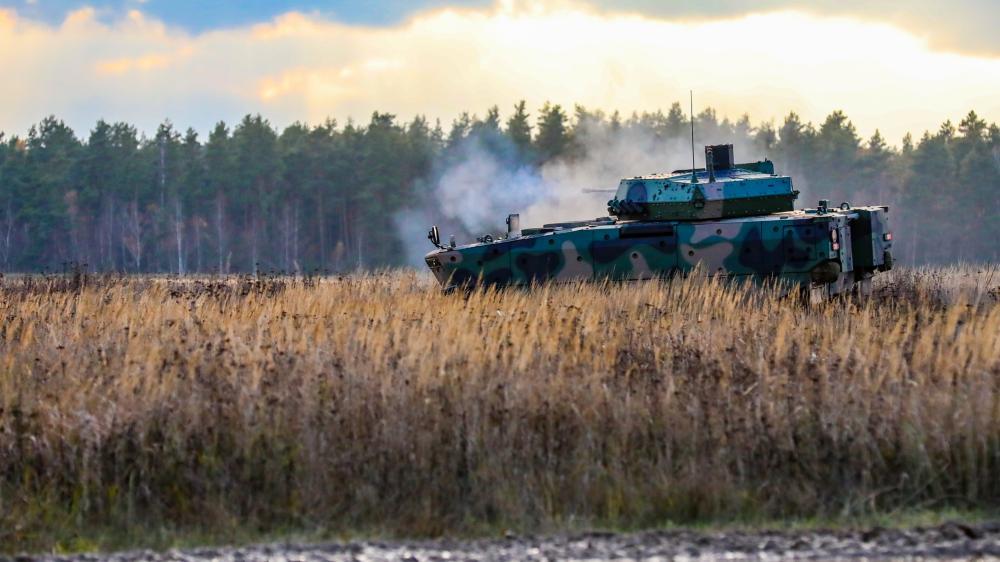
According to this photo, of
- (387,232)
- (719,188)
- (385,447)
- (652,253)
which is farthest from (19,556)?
(387,232)

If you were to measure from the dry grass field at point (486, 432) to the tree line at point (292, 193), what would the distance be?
5511 centimetres

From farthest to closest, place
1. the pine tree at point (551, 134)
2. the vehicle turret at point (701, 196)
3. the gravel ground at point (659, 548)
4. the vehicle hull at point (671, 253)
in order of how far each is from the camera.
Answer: the pine tree at point (551, 134) → the vehicle turret at point (701, 196) → the vehicle hull at point (671, 253) → the gravel ground at point (659, 548)

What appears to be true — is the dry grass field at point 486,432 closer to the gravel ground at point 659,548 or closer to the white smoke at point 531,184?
the gravel ground at point 659,548

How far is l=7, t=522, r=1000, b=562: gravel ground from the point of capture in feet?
24.7

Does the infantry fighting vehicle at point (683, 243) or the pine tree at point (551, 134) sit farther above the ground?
the pine tree at point (551, 134)

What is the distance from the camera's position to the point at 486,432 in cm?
935

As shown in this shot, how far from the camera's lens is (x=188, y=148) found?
77.6 meters

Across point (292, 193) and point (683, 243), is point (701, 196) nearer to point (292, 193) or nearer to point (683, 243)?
point (683, 243)

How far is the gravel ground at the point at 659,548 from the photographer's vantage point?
24.7 ft

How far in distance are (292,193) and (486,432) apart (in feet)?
210

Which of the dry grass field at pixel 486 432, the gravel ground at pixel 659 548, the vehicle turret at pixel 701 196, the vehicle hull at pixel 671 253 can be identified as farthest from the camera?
the vehicle turret at pixel 701 196

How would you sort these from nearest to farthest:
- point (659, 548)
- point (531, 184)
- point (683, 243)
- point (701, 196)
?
1. point (659, 548)
2. point (683, 243)
3. point (701, 196)
4. point (531, 184)

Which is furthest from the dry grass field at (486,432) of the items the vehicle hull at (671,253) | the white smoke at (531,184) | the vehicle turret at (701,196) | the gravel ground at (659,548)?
the white smoke at (531,184)

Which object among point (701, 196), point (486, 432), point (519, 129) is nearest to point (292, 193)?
point (519, 129)
